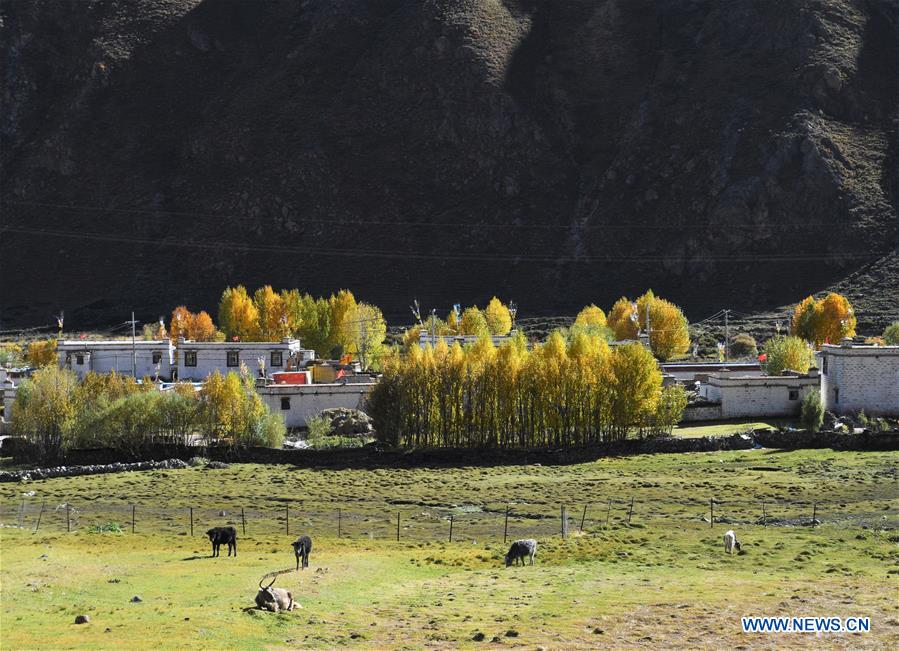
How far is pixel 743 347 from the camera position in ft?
437

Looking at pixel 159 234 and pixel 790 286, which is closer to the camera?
pixel 790 286

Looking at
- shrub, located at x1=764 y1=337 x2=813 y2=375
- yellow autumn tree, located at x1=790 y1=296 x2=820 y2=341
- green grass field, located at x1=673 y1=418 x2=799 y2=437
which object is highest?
yellow autumn tree, located at x1=790 y1=296 x2=820 y2=341

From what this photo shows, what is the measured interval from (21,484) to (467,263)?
11803 cm

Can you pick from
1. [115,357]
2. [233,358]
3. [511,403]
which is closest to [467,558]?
[511,403]

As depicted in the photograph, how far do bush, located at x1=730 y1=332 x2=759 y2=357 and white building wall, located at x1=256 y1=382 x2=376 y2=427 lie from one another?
5468 centimetres

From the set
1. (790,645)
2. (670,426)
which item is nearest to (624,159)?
(670,426)

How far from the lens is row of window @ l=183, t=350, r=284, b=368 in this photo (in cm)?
9962

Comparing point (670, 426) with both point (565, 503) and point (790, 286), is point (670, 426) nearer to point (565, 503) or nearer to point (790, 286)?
point (565, 503)

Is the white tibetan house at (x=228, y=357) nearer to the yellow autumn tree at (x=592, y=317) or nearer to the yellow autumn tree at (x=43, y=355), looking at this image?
the yellow autumn tree at (x=43, y=355)

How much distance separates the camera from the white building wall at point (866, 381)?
3231 inches

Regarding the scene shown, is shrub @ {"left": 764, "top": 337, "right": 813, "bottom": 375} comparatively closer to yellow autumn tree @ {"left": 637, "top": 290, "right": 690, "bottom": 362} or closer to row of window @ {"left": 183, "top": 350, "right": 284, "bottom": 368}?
yellow autumn tree @ {"left": 637, "top": 290, "right": 690, "bottom": 362}

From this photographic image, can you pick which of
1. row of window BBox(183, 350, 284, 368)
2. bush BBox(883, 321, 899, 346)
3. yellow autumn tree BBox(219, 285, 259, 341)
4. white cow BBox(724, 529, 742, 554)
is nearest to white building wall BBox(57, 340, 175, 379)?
row of window BBox(183, 350, 284, 368)

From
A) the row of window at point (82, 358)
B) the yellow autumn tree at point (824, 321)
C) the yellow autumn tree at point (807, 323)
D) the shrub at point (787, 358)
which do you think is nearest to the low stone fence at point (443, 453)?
the shrub at point (787, 358)

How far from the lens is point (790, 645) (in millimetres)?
31219
